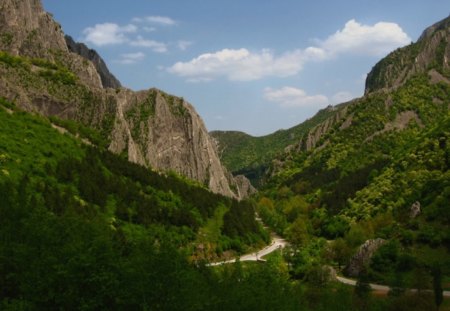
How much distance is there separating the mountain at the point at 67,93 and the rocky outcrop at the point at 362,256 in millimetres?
81445

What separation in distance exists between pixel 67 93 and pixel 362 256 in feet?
330

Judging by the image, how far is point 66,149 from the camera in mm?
91125

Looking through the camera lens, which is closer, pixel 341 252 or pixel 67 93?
pixel 341 252

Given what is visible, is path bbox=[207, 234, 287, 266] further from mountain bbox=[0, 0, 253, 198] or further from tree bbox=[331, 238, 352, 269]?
mountain bbox=[0, 0, 253, 198]

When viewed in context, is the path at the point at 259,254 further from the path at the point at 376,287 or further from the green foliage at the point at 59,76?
the green foliage at the point at 59,76

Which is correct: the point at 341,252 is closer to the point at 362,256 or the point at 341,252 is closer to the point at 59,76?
the point at 362,256

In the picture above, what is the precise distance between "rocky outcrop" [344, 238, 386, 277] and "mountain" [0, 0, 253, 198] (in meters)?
81.4

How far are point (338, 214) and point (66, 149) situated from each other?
8148cm

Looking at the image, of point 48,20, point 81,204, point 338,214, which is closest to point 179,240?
point 81,204

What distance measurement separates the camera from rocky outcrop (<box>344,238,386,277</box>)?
87188mm

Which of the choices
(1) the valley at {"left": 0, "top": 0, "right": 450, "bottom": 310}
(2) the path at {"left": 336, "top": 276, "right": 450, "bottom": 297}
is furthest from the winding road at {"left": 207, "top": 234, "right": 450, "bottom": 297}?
(1) the valley at {"left": 0, "top": 0, "right": 450, "bottom": 310}

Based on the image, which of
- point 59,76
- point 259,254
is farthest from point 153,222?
point 59,76

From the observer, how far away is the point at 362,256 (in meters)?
88.3

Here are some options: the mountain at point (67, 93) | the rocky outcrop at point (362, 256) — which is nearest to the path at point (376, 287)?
the rocky outcrop at point (362, 256)
